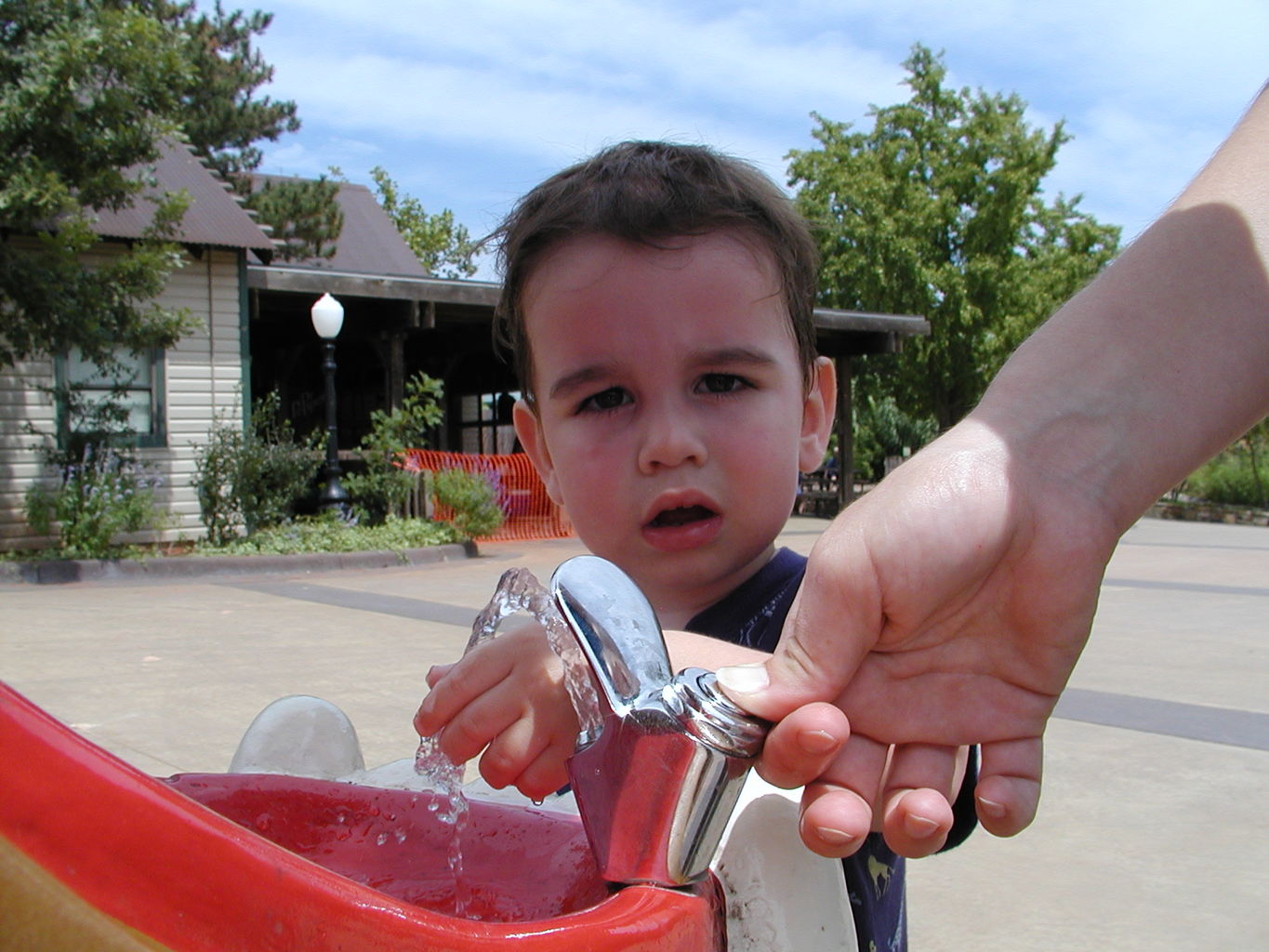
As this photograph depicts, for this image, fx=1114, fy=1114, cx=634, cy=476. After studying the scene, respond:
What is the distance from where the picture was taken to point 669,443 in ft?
4.19

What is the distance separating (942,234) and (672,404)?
22.7 metres

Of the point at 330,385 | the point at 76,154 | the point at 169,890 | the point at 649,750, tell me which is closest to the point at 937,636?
the point at 649,750

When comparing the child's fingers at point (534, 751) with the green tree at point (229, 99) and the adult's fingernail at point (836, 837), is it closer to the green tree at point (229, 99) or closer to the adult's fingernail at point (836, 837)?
the adult's fingernail at point (836, 837)

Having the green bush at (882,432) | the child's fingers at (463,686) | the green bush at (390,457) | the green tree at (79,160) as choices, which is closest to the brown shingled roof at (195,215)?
the green tree at (79,160)

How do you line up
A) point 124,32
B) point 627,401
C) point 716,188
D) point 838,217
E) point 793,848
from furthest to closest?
1. point 838,217
2. point 124,32
3. point 716,188
4. point 627,401
5. point 793,848

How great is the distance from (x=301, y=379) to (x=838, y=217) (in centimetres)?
1204

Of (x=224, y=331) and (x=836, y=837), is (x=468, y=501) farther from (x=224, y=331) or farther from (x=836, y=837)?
(x=836, y=837)

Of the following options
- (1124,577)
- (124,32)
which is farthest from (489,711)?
(124,32)

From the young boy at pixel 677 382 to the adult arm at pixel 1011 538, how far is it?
48 centimetres

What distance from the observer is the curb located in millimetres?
8508

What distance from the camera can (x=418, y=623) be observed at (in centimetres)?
605

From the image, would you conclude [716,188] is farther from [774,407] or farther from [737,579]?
[737,579]

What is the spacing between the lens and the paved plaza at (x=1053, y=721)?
2.31m

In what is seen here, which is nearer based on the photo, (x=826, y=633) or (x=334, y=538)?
(x=826, y=633)
